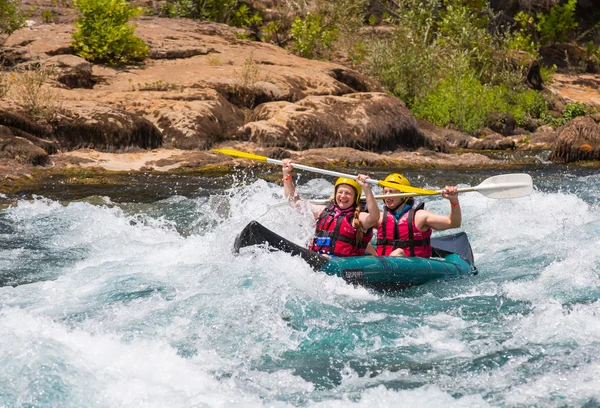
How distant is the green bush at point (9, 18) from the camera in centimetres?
1229

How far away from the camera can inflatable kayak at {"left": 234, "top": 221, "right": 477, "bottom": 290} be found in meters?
5.34

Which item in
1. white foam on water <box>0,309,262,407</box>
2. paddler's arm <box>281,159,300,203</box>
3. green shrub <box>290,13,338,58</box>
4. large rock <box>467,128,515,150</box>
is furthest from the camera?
green shrub <box>290,13,338,58</box>

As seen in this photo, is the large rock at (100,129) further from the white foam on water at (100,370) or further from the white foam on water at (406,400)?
the white foam on water at (406,400)

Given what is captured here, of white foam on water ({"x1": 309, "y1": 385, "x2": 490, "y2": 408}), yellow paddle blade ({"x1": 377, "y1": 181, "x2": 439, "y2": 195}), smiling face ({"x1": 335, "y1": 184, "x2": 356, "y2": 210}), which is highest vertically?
yellow paddle blade ({"x1": 377, "y1": 181, "x2": 439, "y2": 195})

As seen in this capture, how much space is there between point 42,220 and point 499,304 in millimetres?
4418

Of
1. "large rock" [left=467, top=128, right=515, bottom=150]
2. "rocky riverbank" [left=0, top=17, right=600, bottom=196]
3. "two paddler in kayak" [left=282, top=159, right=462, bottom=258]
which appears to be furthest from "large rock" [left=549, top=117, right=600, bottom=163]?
"two paddler in kayak" [left=282, top=159, right=462, bottom=258]

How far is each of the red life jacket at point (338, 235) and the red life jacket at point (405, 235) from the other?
31cm

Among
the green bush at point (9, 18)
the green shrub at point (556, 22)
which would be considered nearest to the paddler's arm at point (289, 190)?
the green bush at point (9, 18)

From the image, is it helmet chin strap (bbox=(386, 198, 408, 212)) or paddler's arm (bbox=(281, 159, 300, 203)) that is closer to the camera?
helmet chin strap (bbox=(386, 198, 408, 212))

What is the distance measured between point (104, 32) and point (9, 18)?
150 centimetres

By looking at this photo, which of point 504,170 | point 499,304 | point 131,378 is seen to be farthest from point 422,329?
point 504,170

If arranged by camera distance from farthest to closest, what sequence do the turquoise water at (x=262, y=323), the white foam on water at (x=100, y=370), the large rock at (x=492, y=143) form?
the large rock at (x=492, y=143) < the turquoise water at (x=262, y=323) < the white foam on water at (x=100, y=370)

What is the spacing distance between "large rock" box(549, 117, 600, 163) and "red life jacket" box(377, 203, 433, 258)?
23.2ft

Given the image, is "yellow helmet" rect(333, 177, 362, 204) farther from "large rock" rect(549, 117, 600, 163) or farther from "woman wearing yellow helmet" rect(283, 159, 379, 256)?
"large rock" rect(549, 117, 600, 163)
